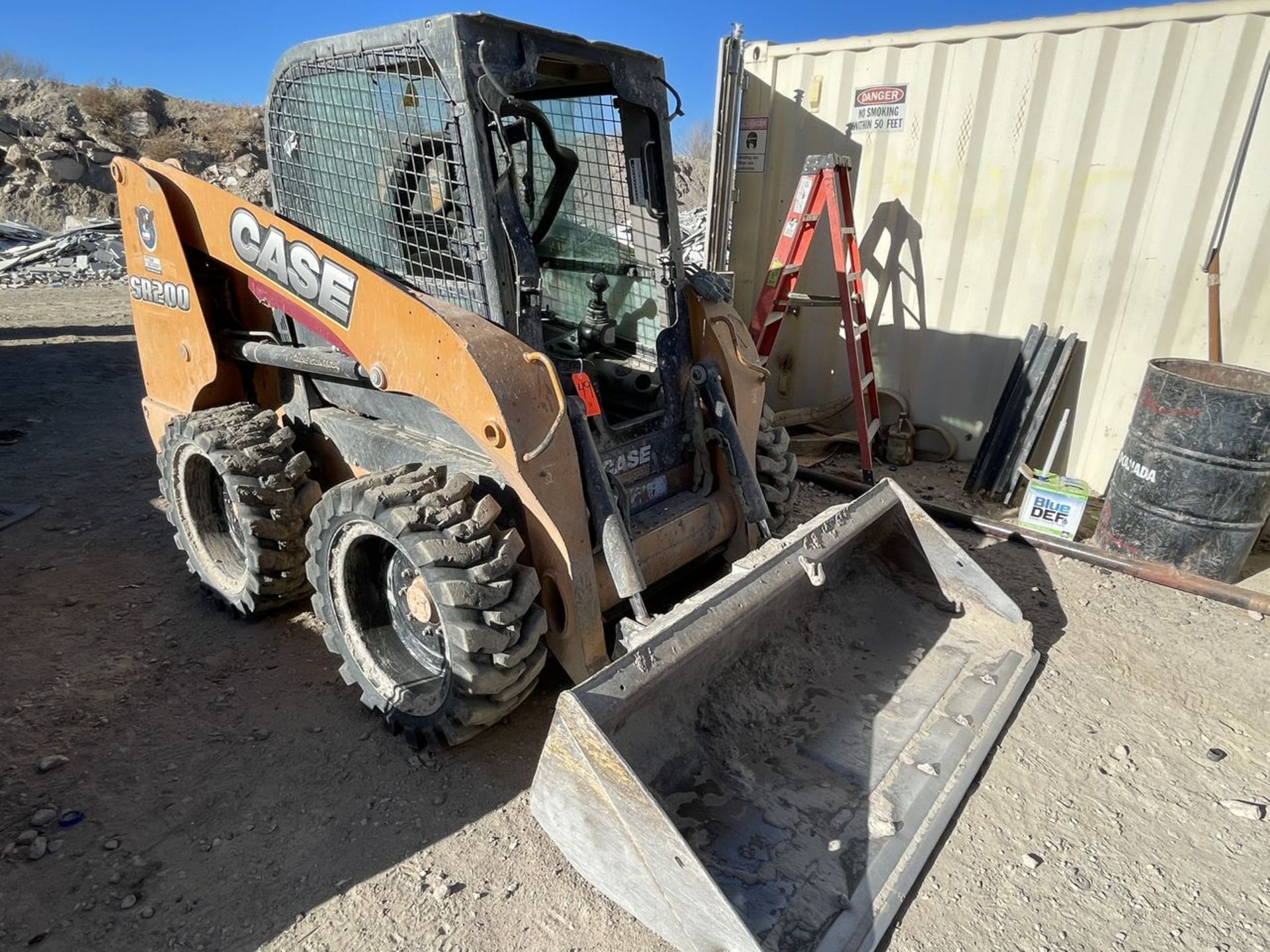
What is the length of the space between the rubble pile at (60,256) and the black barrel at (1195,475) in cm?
1587

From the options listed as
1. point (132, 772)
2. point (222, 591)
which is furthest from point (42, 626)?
point (132, 772)

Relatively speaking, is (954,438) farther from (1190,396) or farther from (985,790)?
(985,790)

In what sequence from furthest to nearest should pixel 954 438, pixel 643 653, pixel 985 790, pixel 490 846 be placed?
pixel 954 438
pixel 985 790
pixel 490 846
pixel 643 653

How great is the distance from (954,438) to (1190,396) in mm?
1872

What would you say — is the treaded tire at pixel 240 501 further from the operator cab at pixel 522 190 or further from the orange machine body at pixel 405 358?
the operator cab at pixel 522 190

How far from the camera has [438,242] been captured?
2.78 metres

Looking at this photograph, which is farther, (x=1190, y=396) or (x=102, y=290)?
(x=102, y=290)

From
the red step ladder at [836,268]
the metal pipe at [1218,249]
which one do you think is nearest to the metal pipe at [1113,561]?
the red step ladder at [836,268]

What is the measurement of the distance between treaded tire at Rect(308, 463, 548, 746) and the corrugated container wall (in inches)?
167

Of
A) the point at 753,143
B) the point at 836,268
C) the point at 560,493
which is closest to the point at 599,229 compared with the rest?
the point at 560,493

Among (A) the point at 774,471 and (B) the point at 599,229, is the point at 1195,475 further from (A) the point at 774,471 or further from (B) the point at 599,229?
(B) the point at 599,229

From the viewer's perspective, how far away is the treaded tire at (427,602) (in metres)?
2.41

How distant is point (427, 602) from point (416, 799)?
2.16ft

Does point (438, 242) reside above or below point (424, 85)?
below
